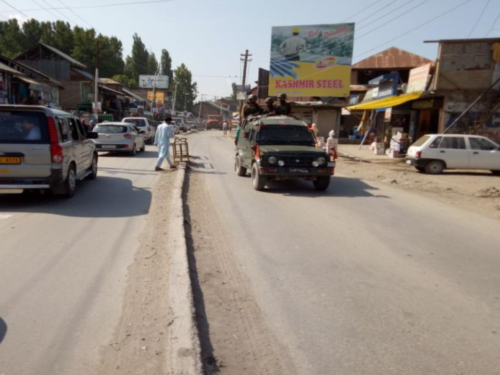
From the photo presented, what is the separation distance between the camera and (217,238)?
615 cm

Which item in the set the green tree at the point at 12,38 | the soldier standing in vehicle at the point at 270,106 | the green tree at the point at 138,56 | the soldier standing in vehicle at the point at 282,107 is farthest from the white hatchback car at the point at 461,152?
the green tree at the point at 138,56

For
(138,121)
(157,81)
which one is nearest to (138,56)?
(157,81)

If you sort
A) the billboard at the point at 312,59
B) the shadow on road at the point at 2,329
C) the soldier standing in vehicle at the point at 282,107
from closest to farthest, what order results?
the shadow on road at the point at 2,329 → the soldier standing in vehicle at the point at 282,107 → the billboard at the point at 312,59

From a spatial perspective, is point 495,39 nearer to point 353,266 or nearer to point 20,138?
point 353,266

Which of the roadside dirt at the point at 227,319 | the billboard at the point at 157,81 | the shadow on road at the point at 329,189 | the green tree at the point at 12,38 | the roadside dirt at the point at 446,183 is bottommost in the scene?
the roadside dirt at the point at 227,319

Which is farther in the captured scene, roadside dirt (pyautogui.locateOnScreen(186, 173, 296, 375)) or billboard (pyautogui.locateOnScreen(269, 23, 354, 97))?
billboard (pyautogui.locateOnScreen(269, 23, 354, 97))

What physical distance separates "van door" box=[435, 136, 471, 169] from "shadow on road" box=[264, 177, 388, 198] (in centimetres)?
420

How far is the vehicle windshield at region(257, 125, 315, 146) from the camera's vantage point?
1158 cm

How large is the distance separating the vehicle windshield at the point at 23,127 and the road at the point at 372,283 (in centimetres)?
364

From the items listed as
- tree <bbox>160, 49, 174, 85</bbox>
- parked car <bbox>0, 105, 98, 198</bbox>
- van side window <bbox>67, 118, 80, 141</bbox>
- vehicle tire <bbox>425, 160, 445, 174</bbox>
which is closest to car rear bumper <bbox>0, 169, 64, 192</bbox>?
parked car <bbox>0, 105, 98, 198</bbox>

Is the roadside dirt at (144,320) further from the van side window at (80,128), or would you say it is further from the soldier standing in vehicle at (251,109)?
the soldier standing in vehicle at (251,109)

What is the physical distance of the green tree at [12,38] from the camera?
2776 inches

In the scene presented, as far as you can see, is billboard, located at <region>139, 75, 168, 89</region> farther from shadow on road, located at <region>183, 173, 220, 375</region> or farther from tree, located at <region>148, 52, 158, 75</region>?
shadow on road, located at <region>183, 173, 220, 375</region>

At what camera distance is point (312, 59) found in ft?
108
